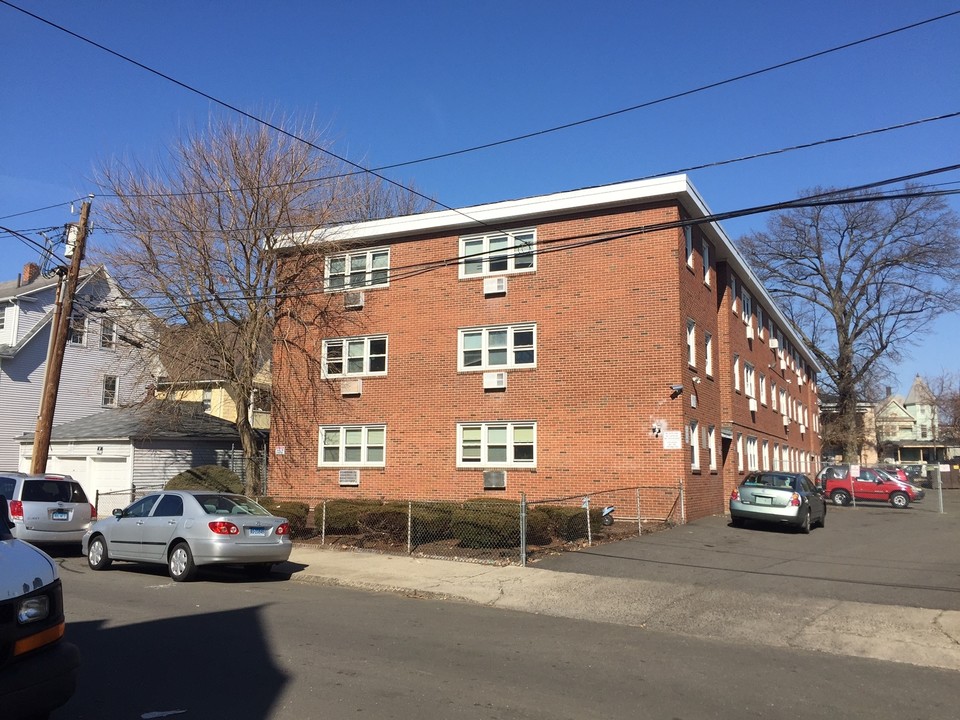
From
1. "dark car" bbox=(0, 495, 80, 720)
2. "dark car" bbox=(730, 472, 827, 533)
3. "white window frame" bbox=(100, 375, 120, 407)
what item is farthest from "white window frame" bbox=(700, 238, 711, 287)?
"white window frame" bbox=(100, 375, 120, 407)

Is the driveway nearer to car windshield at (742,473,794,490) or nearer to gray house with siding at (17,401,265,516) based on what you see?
car windshield at (742,473,794,490)

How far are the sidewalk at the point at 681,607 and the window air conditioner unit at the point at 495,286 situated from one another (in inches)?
383

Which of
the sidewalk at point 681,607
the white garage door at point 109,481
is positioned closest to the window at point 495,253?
→ the sidewalk at point 681,607

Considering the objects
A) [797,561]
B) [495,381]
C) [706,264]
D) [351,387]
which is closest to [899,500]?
[706,264]

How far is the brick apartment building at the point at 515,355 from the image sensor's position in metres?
19.7

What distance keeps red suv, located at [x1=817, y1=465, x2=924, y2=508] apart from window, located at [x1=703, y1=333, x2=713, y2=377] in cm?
1137

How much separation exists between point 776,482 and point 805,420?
97.2ft

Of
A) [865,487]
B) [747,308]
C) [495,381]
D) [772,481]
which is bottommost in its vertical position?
[865,487]

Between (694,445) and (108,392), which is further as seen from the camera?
(108,392)

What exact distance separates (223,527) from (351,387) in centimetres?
1146

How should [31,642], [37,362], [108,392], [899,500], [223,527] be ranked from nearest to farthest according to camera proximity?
[31,642] → [223,527] → [899,500] → [37,362] → [108,392]

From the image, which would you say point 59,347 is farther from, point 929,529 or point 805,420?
point 805,420

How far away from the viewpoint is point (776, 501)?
720 inches

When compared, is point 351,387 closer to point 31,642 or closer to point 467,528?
point 467,528
